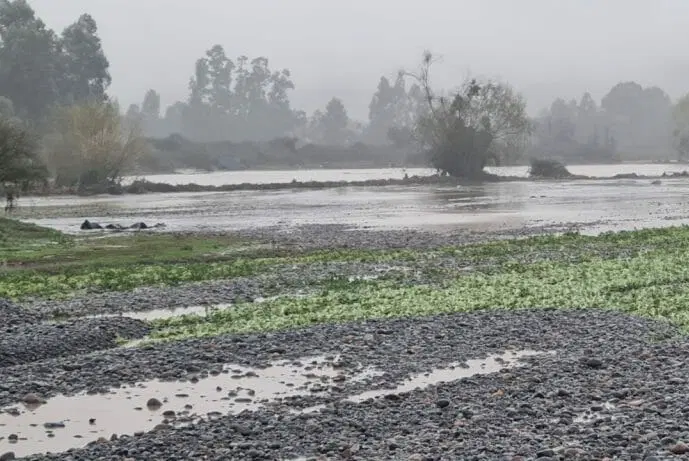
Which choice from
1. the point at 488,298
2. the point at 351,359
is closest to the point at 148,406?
the point at 351,359

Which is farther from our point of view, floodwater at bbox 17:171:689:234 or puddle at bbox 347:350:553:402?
floodwater at bbox 17:171:689:234

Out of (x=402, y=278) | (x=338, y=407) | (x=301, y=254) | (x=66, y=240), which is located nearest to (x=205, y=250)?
(x=301, y=254)

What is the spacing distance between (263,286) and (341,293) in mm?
3027

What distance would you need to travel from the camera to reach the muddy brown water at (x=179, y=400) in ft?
44.8

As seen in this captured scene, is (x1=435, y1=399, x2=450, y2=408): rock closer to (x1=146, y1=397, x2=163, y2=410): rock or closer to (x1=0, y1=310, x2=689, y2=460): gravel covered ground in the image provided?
(x1=0, y1=310, x2=689, y2=460): gravel covered ground

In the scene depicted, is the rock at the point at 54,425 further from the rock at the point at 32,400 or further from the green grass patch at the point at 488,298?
the green grass patch at the point at 488,298

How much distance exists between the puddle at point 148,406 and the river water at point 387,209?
107 feet

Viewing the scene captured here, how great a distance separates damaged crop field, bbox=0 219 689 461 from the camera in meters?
12.3

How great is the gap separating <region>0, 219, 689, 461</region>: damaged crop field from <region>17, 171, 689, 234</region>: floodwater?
2020cm

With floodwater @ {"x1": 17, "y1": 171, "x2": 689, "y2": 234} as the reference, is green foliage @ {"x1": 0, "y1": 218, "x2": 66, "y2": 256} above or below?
above

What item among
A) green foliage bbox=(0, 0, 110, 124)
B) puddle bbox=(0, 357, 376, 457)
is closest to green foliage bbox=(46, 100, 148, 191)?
green foliage bbox=(0, 0, 110, 124)

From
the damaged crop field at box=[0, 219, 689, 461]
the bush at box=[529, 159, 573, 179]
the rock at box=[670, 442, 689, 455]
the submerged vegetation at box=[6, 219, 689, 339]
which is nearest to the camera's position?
the rock at box=[670, 442, 689, 455]

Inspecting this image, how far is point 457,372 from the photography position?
1636 centimetres

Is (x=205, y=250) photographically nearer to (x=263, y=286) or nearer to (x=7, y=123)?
(x=263, y=286)
